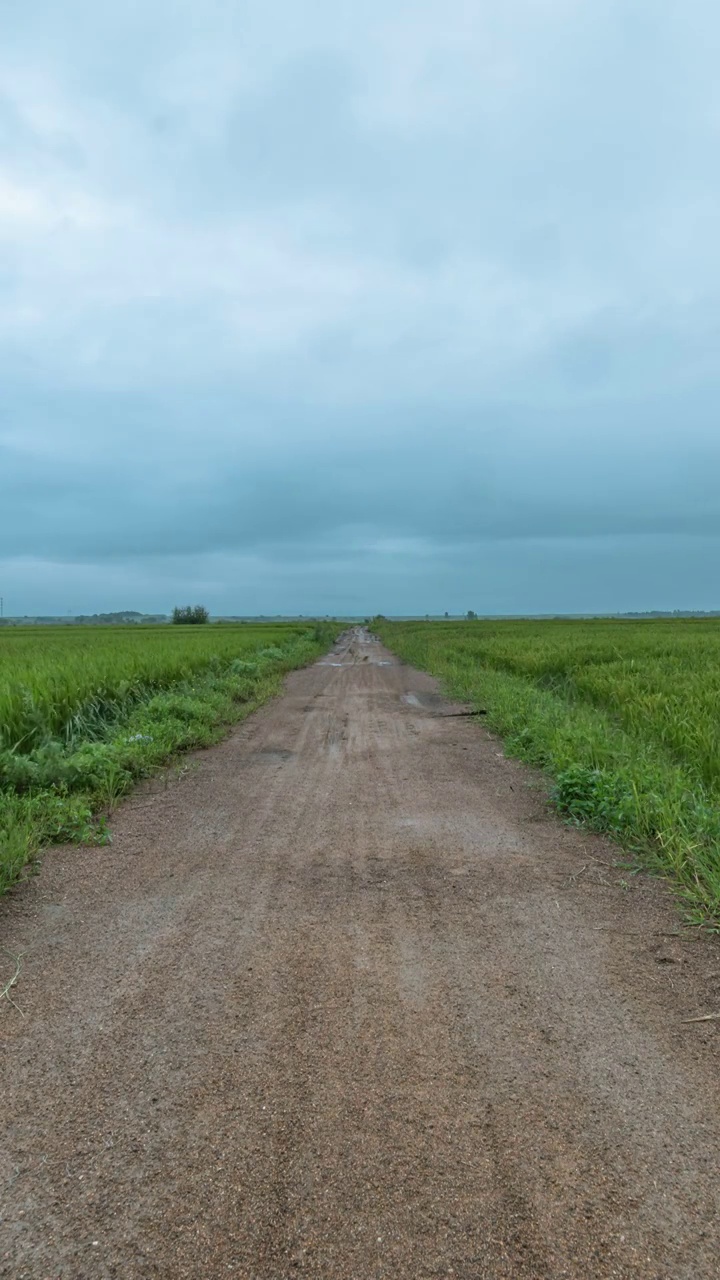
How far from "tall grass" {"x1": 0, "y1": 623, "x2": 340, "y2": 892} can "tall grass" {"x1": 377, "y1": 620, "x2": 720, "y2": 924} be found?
3.76m

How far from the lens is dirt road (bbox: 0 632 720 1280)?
162cm

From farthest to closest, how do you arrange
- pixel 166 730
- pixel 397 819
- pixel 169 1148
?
1. pixel 166 730
2. pixel 397 819
3. pixel 169 1148

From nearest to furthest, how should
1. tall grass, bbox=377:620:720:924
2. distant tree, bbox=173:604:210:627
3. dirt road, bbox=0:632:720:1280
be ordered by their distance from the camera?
dirt road, bbox=0:632:720:1280 < tall grass, bbox=377:620:720:924 < distant tree, bbox=173:604:210:627

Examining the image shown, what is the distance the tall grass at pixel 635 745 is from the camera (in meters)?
4.39

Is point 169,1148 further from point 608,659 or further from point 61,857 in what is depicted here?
point 608,659

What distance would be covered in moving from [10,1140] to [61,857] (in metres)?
2.65

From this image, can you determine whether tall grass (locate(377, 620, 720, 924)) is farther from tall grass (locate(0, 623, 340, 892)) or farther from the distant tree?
the distant tree

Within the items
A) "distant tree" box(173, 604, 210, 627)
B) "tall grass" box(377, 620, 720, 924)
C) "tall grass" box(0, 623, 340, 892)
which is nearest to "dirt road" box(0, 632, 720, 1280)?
"tall grass" box(377, 620, 720, 924)

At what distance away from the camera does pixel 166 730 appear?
7.98 m

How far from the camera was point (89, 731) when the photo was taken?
Answer: 797 centimetres

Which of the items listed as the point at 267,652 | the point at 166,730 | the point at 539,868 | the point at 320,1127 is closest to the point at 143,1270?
the point at 320,1127

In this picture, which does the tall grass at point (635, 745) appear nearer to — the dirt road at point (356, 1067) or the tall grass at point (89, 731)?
the dirt road at point (356, 1067)

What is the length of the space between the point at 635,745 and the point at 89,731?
6.20 m

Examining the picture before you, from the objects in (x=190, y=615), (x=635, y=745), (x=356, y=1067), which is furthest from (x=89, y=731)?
(x=190, y=615)
